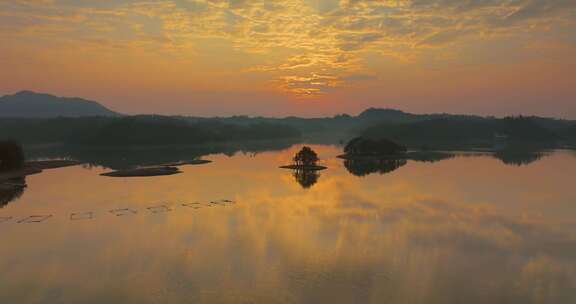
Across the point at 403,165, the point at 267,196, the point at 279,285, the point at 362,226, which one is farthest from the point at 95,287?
the point at 403,165

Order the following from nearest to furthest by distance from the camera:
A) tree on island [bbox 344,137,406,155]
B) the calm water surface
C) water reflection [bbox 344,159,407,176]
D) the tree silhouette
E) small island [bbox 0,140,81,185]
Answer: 1. the calm water surface
2. the tree silhouette
3. small island [bbox 0,140,81,185]
4. water reflection [bbox 344,159,407,176]
5. tree on island [bbox 344,137,406,155]

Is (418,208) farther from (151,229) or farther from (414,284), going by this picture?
(151,229)

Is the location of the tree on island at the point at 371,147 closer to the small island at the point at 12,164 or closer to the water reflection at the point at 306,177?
the water reflection at the point at 306,177

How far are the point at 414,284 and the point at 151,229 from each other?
29.1m

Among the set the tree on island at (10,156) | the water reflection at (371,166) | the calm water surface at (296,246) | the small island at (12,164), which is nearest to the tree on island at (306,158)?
the water reflection at (371,166)

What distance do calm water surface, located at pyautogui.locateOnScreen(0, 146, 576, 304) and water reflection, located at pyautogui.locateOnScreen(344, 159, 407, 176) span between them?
25539mm

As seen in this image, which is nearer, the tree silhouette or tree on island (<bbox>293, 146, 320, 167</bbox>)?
the tree silhouette

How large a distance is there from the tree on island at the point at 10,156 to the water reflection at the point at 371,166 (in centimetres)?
8204

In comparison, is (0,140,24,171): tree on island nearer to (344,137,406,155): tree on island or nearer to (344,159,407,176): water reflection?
(344,159,407,176): water reflection

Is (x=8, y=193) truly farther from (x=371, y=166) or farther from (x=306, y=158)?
(x=371, y=166)

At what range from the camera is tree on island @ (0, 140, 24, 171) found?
304ft

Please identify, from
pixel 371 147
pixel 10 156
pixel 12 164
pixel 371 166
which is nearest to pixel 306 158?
pixel 371 166

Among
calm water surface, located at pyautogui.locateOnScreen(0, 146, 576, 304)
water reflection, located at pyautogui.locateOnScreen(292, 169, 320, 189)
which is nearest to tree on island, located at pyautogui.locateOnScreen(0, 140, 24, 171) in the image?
calm water surface, located at pyautogui.locateOnScreen(0, 146, 576, 304)

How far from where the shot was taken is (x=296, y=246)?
37.4 metres
